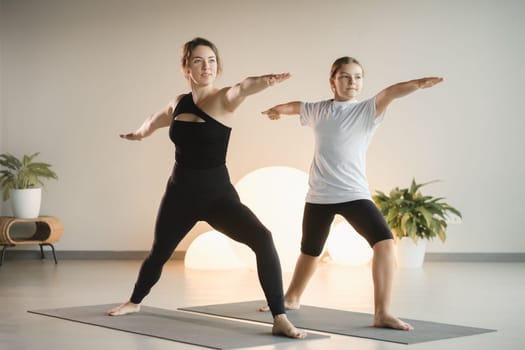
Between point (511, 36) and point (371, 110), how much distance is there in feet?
12.5

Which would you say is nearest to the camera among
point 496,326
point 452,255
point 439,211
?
point 496,326

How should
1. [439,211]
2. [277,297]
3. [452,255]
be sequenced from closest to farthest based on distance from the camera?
[277,297]
[439,211]
[452,255]

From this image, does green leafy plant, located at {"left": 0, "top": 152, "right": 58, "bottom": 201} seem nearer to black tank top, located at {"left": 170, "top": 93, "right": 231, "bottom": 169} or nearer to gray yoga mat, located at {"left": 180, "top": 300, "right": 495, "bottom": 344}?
gray yoga mat, located at {"left": 180, "top": 300, "right": 495, "bottom": 344}

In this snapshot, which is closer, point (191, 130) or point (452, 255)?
point (191, 130)

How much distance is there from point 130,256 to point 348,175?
4.02 metres

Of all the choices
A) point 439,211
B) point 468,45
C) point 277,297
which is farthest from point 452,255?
point 277,297

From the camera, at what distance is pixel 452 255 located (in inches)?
308

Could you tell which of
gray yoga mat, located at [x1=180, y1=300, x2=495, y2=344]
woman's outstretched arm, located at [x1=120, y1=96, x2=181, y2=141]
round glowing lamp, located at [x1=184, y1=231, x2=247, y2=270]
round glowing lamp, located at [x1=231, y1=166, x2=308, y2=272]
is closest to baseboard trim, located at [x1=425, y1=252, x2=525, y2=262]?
round glowing lamp, located at [x1=231, y1=166, x2=308, y2=272]

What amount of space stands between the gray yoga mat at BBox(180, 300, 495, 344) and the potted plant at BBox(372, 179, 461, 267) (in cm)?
238

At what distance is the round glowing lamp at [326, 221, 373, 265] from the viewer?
7.28 m

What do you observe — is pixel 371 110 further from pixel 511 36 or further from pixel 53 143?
pixel 53 143

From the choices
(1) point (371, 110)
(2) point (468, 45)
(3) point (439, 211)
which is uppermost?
(2) point (468, 45)

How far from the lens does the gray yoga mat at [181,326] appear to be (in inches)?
153

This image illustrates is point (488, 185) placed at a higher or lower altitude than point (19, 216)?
higher
